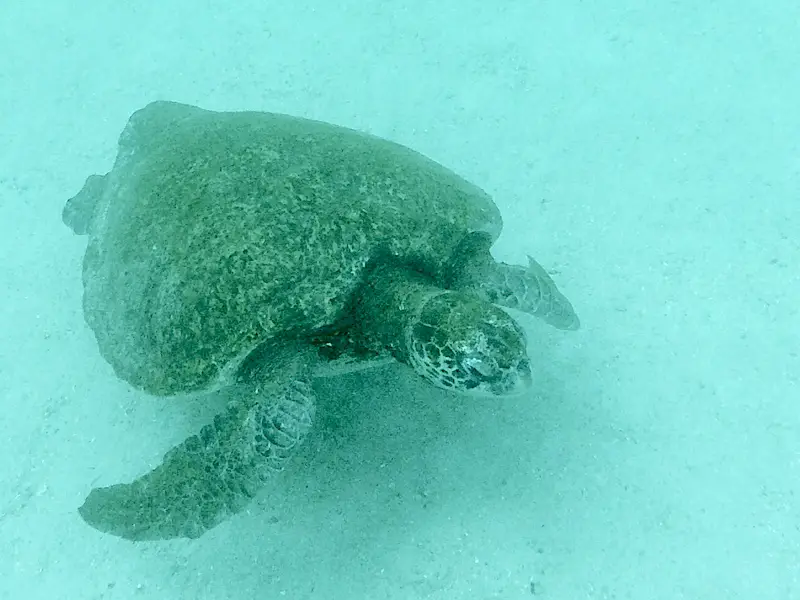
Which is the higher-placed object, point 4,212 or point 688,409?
point 688,409

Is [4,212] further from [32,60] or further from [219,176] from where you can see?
[219,176]

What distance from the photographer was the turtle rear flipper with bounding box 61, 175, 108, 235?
4113 mm

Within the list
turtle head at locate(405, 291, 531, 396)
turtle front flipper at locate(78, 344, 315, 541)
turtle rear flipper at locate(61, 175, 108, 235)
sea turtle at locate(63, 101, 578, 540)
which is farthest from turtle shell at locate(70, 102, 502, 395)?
turtle rear flipper at locate(61, 175, 108, 235)

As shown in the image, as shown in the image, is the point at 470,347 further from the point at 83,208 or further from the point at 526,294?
the point at 83,208

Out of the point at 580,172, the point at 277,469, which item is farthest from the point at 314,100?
the point at 277,469

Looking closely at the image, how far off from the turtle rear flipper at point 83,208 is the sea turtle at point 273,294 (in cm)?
101

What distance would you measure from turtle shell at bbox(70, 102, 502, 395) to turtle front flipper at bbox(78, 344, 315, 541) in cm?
22

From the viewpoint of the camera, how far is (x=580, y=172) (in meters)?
4.54

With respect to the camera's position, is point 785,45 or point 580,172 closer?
point 580,172

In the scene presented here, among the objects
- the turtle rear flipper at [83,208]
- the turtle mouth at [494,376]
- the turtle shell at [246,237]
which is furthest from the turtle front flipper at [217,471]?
the turtle rear flipper at [83,208]

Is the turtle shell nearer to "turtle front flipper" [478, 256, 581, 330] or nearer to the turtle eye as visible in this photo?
"turtle front flipper" [478, 256, 581, 330]

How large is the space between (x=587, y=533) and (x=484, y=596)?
1.87ft

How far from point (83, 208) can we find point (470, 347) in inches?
118

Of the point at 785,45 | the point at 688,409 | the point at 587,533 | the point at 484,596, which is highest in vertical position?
the point at 785,45
